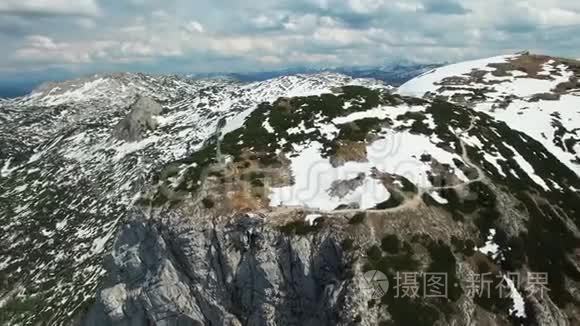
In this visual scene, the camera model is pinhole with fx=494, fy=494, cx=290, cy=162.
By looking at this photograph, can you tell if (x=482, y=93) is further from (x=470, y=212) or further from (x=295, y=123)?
(x=470, y=212)

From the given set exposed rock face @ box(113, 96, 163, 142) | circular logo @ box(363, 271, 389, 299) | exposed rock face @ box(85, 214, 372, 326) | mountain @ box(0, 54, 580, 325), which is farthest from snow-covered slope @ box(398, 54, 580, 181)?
exposed rock face @ box(113, 96, 163, 142)

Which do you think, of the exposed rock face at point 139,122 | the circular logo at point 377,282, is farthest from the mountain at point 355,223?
the exposed rock face at point 139,122

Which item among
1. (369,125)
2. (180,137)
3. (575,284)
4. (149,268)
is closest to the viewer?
(575,284)

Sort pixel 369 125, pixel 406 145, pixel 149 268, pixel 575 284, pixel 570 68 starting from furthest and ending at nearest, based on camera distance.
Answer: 1. pixel 570 68
2. pixel 369 125
3. pixel 406 145
4. pixel 149 268
5. pixel 575 284

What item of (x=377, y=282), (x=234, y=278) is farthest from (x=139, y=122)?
(x=377, y=282)

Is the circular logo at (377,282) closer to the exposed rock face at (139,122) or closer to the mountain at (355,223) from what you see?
the mountain at (355,223)

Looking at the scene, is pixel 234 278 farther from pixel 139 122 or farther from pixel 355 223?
pixel 139 122

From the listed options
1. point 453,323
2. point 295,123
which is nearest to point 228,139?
point 295,123
